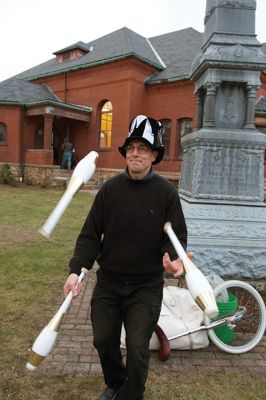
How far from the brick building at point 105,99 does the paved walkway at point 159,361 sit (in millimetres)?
16512

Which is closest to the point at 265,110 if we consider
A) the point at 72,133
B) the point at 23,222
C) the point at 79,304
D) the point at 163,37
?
the point at 163,37

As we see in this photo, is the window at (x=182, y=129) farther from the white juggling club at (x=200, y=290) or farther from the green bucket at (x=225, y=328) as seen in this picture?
the white juggling club at (x=200, y=290)

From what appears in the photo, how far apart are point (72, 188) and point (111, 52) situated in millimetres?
20896

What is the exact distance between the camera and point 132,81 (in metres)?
20.0

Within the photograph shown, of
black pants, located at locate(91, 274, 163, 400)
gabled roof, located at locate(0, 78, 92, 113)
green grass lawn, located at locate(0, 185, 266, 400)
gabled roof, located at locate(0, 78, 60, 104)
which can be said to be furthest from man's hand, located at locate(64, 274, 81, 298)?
gabled roof, located at locate(0, 78, 60, 104)

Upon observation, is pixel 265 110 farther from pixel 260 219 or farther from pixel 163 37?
pixel 260 219

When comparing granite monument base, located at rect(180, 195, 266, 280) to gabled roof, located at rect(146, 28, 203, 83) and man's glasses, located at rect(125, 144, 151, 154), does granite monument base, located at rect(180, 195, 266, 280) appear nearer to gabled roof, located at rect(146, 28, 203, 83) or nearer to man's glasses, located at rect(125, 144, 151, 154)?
man's glasses, located at rect(125, 144, 151, 154)

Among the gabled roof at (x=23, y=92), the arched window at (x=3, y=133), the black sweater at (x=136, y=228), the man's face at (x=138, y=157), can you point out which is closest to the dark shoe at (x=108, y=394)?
the black sweater at (x=136, y=228)

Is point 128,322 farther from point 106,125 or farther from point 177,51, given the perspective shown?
point 177,51

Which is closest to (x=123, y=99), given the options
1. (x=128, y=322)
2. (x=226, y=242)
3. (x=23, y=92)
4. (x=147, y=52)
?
(x=147, y=52)

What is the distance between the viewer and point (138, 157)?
2432mm

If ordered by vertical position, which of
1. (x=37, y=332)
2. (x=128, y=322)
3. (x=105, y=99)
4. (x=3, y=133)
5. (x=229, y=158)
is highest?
(x=105, y=99)

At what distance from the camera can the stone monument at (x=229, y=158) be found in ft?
16.6

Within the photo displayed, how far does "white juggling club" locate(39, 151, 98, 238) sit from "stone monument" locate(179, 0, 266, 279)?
3.02 meters
